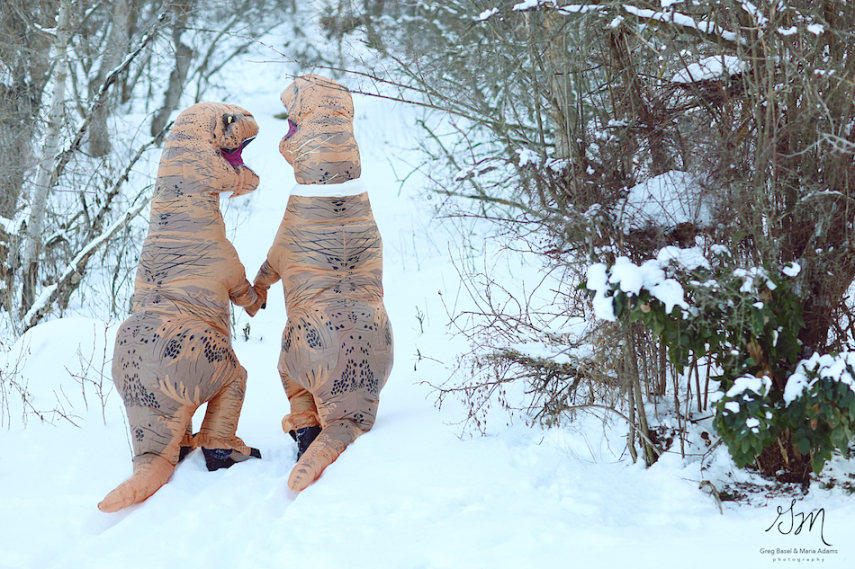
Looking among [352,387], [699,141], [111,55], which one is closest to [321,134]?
[352,387]

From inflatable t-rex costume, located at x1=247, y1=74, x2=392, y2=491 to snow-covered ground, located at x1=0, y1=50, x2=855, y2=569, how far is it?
0.23 metres

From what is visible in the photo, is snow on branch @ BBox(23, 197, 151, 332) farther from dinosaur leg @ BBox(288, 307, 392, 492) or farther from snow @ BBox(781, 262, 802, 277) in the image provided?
snow @ BBox(781, 262, 802, 277)

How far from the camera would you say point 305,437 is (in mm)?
3510

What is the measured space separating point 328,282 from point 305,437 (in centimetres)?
79

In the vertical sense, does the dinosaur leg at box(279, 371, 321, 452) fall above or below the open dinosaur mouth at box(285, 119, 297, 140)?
below

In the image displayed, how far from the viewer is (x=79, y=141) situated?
20.4 feet

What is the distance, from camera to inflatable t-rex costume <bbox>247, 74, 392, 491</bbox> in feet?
11.0

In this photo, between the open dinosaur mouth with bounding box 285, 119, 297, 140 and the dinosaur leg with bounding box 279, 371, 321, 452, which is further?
the open dinosaur mouth with bounding box 285, 119, 297, 140

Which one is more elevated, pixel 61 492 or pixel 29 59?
pixel 29 59

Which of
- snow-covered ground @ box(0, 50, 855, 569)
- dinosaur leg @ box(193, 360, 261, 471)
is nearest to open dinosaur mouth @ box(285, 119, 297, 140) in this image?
snow-covered ground @ box(0, 50, 855, 569)

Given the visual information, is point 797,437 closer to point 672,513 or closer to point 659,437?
point 672,513

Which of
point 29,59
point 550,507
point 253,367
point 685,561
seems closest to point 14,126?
point 29,59

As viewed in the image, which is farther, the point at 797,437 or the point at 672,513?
the point at 672,513

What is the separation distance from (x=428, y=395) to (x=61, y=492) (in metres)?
1.94
